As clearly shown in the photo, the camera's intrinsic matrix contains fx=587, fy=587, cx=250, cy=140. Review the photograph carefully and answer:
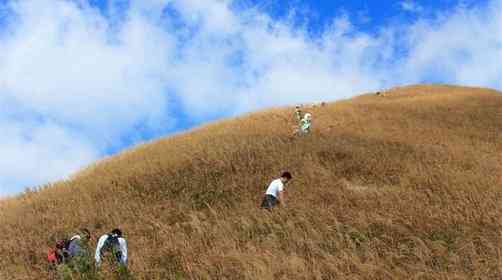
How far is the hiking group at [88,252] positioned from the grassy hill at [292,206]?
0.35 metres

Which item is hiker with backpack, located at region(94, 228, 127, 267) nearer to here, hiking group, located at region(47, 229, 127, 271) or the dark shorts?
hiking group, located at region(47, 229, 127, 271)

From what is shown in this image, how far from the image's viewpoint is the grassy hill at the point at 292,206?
25.7 ft

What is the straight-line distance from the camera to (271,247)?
29.2 feet

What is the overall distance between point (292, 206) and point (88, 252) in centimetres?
608

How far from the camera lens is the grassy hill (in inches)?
Answer: 309

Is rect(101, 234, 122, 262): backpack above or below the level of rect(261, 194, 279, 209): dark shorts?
above

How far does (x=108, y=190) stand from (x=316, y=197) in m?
7.56

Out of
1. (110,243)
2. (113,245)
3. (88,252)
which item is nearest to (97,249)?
(110,243)

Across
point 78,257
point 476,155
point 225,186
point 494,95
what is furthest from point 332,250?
point 494,95

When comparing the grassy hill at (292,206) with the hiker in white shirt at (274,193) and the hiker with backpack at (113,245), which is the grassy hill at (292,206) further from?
the hiker in white shirt at (274,193)

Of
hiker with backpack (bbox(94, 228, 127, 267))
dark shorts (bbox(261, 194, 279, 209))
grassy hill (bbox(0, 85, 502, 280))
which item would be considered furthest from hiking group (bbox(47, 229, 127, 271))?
dark shorts (bbox(261, 194, 279, 209))

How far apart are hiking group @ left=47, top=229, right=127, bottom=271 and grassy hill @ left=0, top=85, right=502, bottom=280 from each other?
1.15 ft

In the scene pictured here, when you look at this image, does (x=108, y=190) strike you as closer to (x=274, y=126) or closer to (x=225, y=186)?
(x=225, y=186)

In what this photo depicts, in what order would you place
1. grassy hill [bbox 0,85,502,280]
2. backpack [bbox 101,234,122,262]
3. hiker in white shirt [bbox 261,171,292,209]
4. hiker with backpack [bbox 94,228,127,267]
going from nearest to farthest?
grassy hill [bbox 0,85,502,280]
hiker with backpack [bbox 94,228,127,267]
backpack [bbox 101,234,122,262]
hiker in white shirt [bbox 261,171,292,209]
